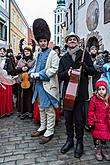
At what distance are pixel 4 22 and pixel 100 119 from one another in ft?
67.9

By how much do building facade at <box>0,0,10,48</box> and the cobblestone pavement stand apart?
673 inches

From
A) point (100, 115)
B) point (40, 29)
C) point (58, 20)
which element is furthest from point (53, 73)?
point (58, 20)

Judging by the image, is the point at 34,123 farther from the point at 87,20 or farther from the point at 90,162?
the point at 87,20

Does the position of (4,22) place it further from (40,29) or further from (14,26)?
(40,29)

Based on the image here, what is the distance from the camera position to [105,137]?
3342 millimetres

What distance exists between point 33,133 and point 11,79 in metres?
1.88

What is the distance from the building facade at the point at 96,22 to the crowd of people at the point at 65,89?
13.8 feet

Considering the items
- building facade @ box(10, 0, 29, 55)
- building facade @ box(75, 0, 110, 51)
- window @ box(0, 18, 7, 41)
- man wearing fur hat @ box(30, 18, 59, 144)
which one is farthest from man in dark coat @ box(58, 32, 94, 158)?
building facade @ box(10, 0, 29, 55)

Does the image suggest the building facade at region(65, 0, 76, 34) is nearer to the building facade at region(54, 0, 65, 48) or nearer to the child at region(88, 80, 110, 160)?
the child at region(88, 80, 110, 160)

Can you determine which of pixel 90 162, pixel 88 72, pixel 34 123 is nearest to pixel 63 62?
pixel 88 72

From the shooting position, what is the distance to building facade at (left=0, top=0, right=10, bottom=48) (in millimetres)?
21069

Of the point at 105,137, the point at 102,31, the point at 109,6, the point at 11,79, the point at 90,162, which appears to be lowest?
the point at 90,162

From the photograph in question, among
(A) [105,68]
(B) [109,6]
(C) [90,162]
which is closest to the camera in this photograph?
(C) [90,162]

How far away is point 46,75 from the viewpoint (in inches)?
154
